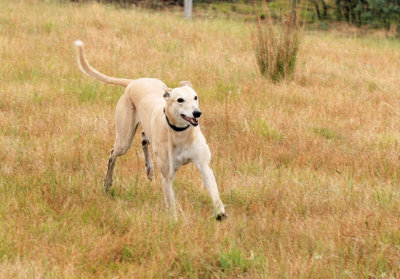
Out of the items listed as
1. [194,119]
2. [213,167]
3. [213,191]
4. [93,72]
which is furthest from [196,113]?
[93,72]

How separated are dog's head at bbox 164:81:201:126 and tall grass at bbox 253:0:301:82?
4.46 meters

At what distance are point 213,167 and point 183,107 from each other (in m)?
1.53

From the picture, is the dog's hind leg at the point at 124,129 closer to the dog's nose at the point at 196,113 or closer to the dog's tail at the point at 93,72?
the dog's tail at the point at 93,72

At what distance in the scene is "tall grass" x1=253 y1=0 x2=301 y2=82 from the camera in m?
8.98

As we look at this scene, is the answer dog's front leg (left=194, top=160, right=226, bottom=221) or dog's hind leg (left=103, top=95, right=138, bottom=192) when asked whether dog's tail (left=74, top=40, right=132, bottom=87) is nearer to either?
dog's hind leg (left=103, top=95, right=138, bottom=192)

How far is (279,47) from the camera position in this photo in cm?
902

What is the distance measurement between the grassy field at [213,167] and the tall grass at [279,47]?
0.23m

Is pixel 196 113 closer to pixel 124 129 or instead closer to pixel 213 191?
pixel 213 191

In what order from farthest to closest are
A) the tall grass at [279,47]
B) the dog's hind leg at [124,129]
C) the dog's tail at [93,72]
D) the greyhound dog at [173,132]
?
the tall grass at [279,47] < the dog's tail at [93,72] < the dog's hind leg at [124,129] < the greyhound dog at [173,132]

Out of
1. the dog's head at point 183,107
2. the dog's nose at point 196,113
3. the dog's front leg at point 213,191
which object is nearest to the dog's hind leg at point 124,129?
the dog's head at point 183,107

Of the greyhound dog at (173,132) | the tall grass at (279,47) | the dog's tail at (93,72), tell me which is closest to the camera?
the greyhound dog at (173,132)

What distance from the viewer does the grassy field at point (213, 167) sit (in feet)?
13.3

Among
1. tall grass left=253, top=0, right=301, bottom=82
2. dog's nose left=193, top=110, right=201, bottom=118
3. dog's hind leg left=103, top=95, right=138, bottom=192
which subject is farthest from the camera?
tall grass left=253, top=0, right=301, bottom=82

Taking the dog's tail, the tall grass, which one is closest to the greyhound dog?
the dog's tail
